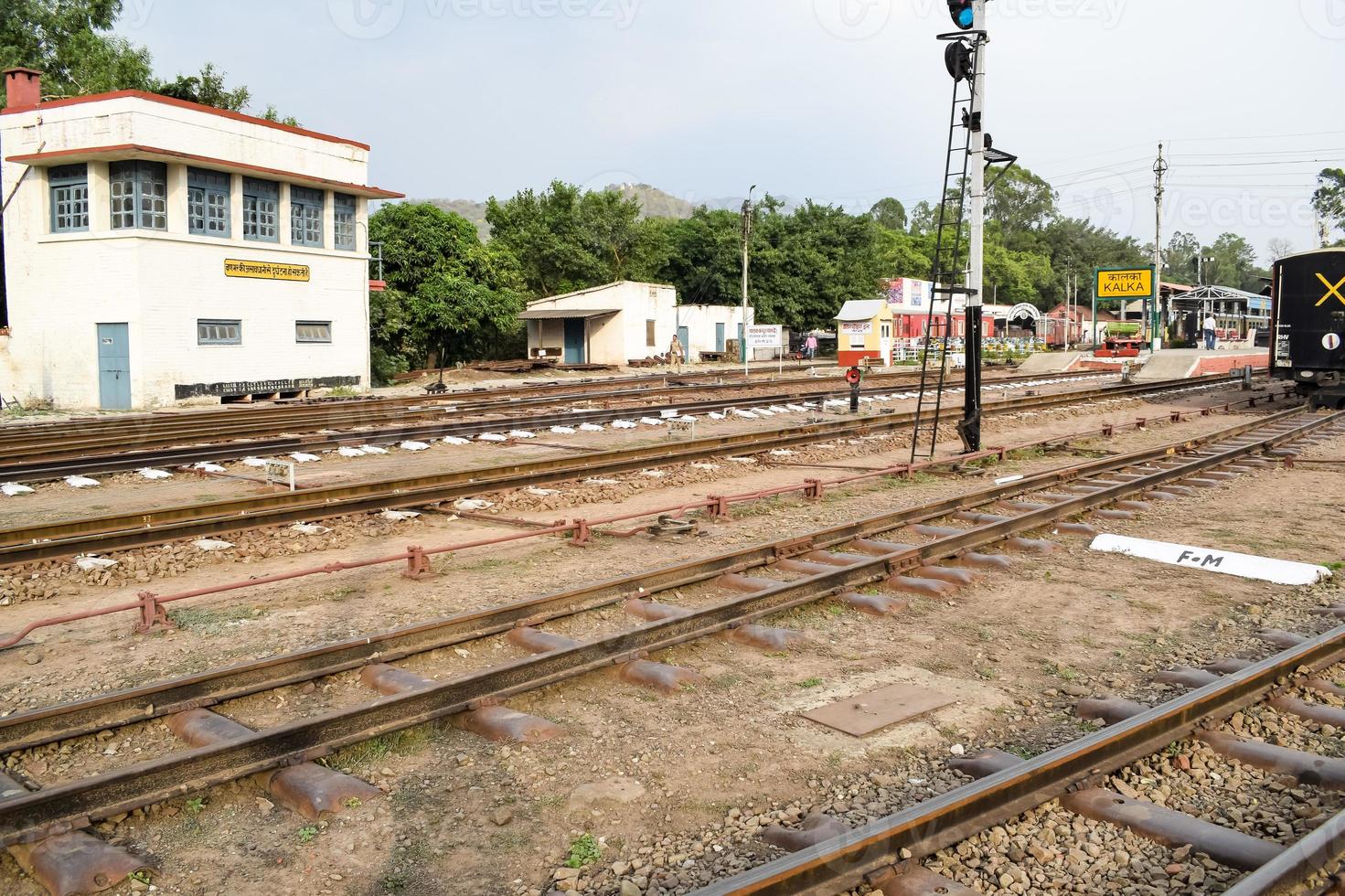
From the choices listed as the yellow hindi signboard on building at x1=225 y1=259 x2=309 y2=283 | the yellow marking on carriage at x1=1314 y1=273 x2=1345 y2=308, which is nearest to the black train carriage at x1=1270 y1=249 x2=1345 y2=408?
the yellow marking on carriage at x1=1314 y1=273 x2=1345 y2=308

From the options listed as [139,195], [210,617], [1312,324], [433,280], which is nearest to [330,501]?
[210,617]

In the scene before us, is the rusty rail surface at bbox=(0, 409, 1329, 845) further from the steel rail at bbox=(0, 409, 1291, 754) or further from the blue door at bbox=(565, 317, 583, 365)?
the blue door at bbox=(565, 317, 583, 365)

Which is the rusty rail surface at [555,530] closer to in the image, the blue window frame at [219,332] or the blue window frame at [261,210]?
the blue window frame at [219,332]

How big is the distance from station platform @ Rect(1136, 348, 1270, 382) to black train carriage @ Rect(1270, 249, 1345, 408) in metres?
11.9

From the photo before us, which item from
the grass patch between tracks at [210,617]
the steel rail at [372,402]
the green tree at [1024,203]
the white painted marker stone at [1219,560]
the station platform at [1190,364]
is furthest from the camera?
the green tree at [1024,203]

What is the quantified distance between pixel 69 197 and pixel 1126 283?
4917 cm

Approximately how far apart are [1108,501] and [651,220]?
166 feet

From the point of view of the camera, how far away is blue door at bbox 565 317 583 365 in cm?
4575

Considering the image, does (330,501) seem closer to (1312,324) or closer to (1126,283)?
(1312,324)

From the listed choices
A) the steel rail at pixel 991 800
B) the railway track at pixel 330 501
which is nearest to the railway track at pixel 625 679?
the steel rail at pixel 991 800

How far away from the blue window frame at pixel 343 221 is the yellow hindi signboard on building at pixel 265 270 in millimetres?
1977

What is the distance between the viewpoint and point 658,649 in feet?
20.6

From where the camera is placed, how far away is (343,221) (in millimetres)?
31656

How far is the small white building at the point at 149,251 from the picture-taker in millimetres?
25484
